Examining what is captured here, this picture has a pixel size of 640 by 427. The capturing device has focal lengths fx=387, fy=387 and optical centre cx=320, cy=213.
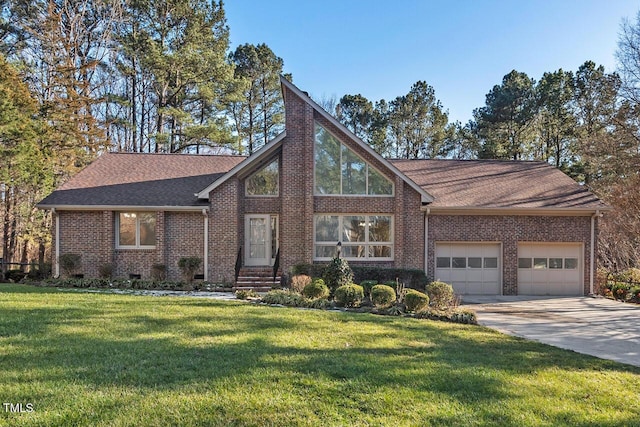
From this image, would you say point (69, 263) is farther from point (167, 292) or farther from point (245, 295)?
point (245, 295)

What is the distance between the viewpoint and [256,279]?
1356 centimetres

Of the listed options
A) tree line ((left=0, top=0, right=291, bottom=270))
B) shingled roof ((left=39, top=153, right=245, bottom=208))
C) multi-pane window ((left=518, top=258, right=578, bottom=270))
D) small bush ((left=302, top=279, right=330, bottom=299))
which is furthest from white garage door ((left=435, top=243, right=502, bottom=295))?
tree line ((left=0, top=0, right=291, bottom=270))

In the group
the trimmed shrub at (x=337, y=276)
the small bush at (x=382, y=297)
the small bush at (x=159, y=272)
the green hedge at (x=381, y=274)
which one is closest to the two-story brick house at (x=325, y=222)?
the small bush at (x=159, y=272)

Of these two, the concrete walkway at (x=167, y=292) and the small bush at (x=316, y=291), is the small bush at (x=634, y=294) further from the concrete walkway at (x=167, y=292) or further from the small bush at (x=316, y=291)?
the concrete walkway at (x=167, y=292)

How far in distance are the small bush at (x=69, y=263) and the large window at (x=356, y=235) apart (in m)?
8.59

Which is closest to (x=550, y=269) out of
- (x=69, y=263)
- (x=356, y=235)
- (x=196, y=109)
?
(x=356, y=235)

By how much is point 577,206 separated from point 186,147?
22010 millimetres

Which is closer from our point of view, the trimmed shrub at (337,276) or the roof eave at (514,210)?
the trimmed shrub at (337,276)

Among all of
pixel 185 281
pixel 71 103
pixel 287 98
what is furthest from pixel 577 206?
pixel 71 103

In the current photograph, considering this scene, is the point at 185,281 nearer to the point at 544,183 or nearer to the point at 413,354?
the point at 413,354

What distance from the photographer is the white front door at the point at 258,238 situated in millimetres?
14938

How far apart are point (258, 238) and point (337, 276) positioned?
4687mm

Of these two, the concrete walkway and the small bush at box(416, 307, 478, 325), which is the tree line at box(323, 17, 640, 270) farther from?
the concrete walkway

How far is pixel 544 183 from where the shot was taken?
16641mm
